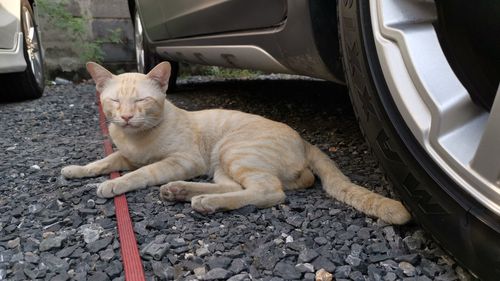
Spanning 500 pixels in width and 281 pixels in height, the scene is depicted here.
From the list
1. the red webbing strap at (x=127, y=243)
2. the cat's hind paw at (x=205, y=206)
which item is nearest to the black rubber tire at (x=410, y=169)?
the cat's hind paw at (x=205, y=206)

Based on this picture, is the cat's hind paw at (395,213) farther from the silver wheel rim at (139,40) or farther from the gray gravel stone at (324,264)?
the silver wheel rim at (139,40)

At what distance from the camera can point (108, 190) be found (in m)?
1.84

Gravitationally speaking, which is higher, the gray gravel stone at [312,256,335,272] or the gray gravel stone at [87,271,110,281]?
the gray gravel stone at [312,256,335,272]

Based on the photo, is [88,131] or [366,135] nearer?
[366,135]

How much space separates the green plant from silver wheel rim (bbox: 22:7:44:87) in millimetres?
1421

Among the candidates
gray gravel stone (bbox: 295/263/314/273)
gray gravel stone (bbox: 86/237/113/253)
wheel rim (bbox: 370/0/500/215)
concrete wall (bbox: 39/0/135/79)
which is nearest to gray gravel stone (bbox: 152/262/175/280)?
gray gravel stone (bbox: 86/237/113/253)

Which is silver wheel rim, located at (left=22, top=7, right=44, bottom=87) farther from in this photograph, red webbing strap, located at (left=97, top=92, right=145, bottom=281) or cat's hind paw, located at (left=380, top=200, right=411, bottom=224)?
cat's hind paw, located at (left=380, top=200, right=411, bottom=224)

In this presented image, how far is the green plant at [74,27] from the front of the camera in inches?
253

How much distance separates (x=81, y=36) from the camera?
21.8 feet

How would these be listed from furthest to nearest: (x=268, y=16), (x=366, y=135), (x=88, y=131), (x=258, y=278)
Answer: (x=88, y=131)
(x=268, y=16)
(x=366, y=135)
(x=258, y=278)

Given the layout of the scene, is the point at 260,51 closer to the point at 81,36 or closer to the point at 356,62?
the point at 356,62

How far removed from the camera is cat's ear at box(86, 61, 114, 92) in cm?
221

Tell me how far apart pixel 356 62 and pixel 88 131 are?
8.04 feet

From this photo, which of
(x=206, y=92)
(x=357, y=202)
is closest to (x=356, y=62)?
(x=357, y=202)
